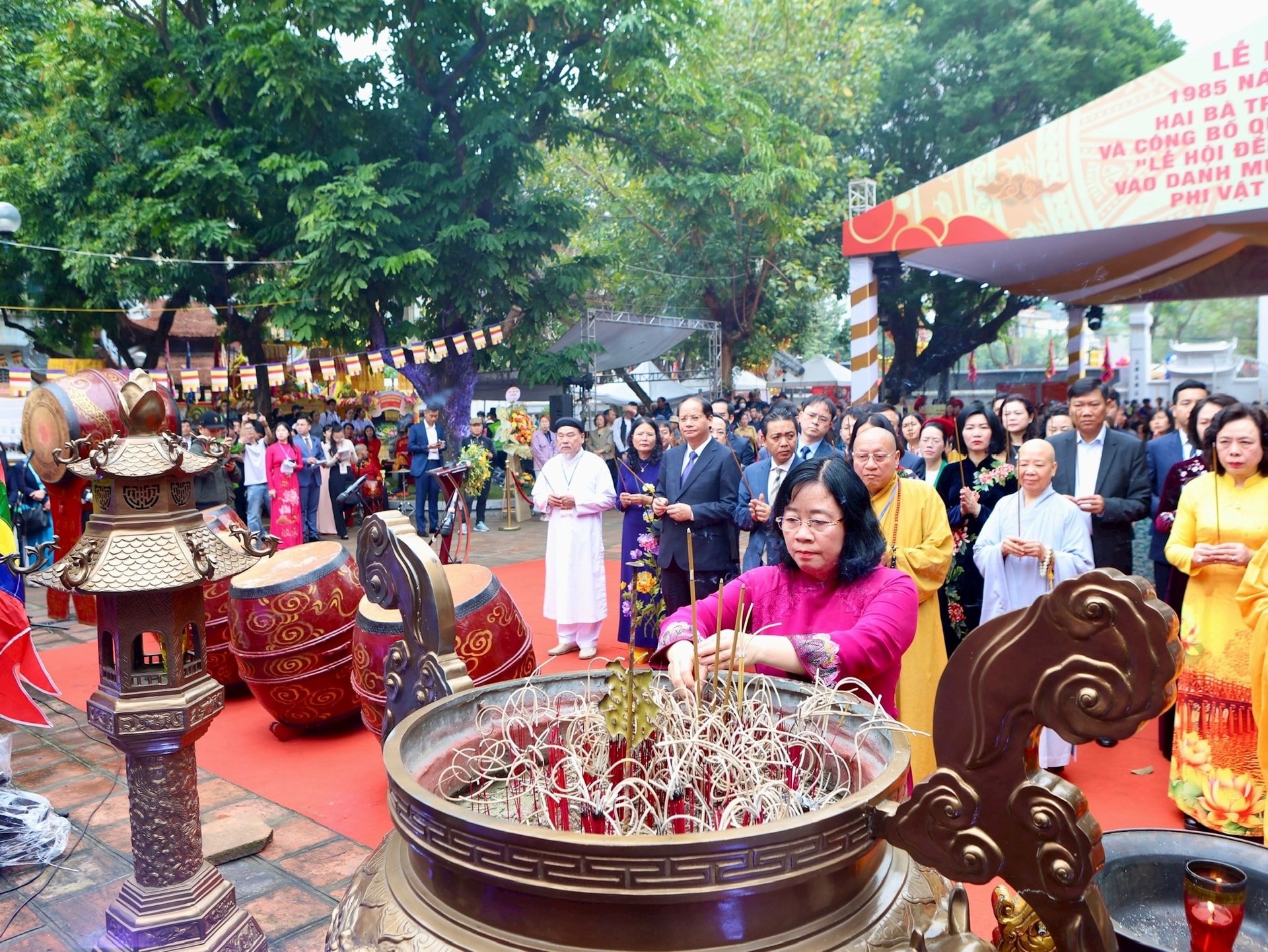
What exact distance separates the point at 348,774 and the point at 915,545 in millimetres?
2456

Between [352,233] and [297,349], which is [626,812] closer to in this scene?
[352,233]

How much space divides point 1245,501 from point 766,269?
1558cm

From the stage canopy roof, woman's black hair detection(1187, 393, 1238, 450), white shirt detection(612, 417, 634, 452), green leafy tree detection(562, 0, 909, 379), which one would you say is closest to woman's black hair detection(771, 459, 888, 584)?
woman's black hair detection(1187, 393, 1238, 450)

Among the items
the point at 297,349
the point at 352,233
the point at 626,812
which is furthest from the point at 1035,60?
the point at 626,812

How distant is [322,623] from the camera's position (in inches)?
157

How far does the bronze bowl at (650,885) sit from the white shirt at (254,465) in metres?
9.15

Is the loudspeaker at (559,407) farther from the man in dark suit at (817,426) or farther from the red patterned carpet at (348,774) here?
the red patterned carpet at (348,774)

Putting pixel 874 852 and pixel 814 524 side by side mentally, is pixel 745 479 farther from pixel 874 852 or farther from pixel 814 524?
pixel 874 852

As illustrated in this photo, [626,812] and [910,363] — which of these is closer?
[626,812]

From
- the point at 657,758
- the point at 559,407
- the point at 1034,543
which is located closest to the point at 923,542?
the point at 1034,543

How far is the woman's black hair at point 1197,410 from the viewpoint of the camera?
4059mm

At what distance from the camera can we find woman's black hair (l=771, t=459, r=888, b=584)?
1982mm

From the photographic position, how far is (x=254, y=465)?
9.62 metres

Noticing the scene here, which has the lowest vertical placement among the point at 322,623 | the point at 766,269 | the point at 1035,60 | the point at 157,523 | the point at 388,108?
the point at 322,623
